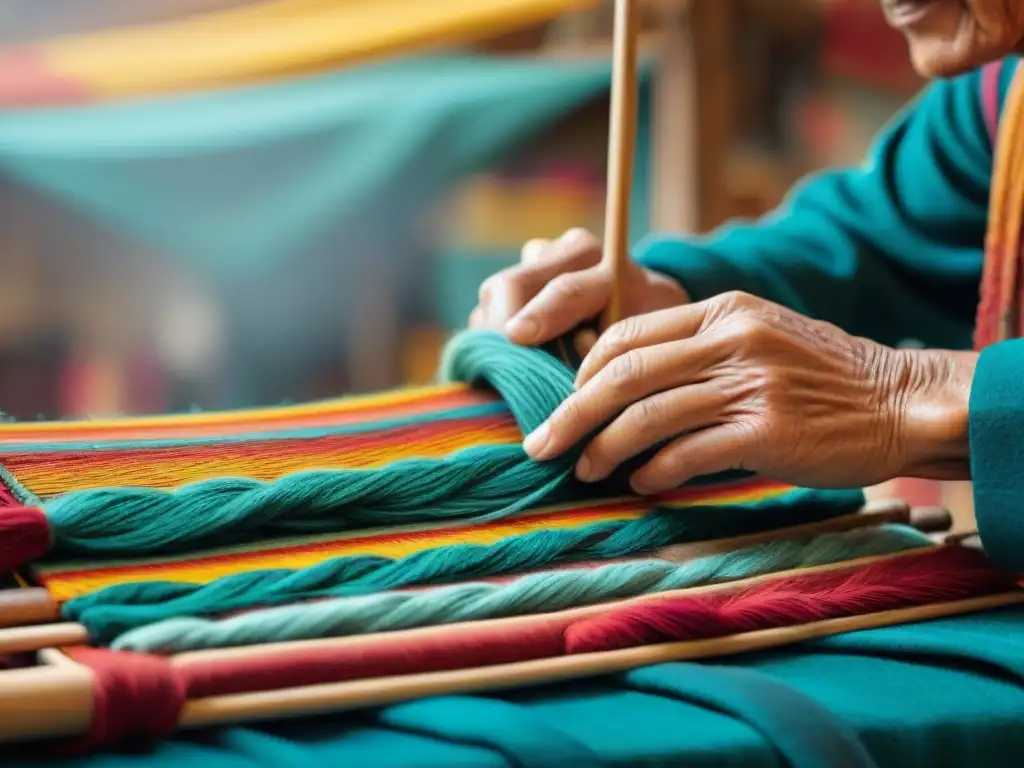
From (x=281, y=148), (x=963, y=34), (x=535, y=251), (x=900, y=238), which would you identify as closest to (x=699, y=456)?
(x=535, y=251)

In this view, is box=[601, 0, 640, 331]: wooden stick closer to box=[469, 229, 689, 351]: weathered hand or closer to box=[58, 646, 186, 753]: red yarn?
box=[469, 229, 689, 351]: weathered hand

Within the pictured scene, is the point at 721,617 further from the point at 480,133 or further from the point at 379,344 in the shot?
the point at 379,344

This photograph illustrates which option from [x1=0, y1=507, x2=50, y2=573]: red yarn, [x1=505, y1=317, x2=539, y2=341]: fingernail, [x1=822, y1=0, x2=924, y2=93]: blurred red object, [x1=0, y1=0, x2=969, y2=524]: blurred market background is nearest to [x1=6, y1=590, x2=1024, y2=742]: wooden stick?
[x1=0, y1=507, x2=50, y2=573]: red yarn

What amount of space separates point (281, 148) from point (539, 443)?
5.51 ft

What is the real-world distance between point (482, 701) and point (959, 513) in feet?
3.50

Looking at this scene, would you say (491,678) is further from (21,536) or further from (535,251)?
(535,251)

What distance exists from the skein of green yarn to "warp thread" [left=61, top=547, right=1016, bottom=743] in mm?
95

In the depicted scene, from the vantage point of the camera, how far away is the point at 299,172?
2.25 m

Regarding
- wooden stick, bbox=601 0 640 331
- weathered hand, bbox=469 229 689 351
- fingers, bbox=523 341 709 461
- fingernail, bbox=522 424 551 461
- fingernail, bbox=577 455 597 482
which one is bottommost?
fingernail, bbox=577 455 597 482

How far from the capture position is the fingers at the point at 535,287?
75 centimetres

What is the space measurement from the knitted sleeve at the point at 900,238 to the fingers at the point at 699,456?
354mm

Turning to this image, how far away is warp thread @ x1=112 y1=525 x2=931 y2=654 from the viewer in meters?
0.48

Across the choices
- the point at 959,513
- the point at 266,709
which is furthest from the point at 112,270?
the point at 266,709

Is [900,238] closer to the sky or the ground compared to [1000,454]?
closer to the sky
